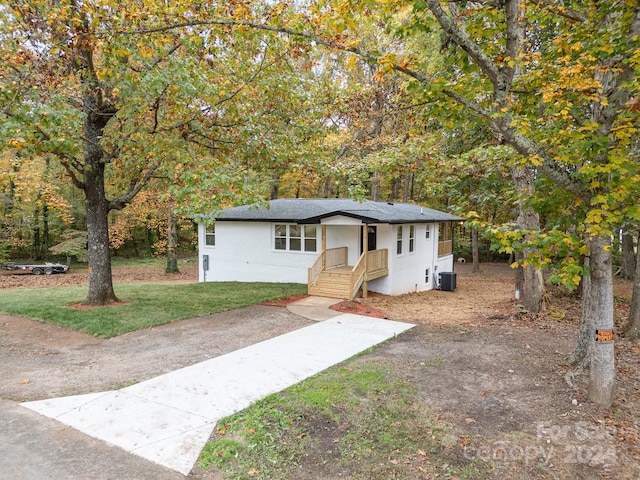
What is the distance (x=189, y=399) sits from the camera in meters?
5.09

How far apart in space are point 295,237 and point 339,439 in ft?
39.6

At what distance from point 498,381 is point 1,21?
1210cm

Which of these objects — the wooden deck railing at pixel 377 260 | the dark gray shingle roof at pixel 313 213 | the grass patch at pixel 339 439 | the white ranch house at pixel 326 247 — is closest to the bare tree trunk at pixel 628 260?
the white ranch house at pixel 326 247

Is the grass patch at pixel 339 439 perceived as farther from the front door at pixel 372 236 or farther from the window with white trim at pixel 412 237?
the window with white trim at pixel 412 237

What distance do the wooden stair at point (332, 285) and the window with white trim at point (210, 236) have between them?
21.4 feet

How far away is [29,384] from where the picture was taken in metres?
5.64

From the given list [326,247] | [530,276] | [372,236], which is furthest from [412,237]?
[530,276]

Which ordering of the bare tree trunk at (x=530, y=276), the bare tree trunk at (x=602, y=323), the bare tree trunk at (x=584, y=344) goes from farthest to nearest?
the bare tree trunk at (x=530, y=276)
the bare tree trunk at (x=584, y=344)
the bare tree trunk at (x=602, y=323)

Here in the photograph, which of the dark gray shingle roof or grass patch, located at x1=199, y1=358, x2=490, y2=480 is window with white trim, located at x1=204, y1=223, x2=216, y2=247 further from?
grass patch, located at x1=199, y1=358, x2=490, y2=480

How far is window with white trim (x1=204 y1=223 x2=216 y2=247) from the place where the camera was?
1770cm

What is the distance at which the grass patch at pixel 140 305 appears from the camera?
8.91 metres

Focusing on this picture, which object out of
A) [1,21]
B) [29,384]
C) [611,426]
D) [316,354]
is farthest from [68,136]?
[611,426]

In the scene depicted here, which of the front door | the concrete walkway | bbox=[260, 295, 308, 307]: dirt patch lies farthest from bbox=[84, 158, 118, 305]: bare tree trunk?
the front door

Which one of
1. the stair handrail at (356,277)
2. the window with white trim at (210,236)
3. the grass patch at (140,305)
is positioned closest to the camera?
the grass patch at (140,305)
